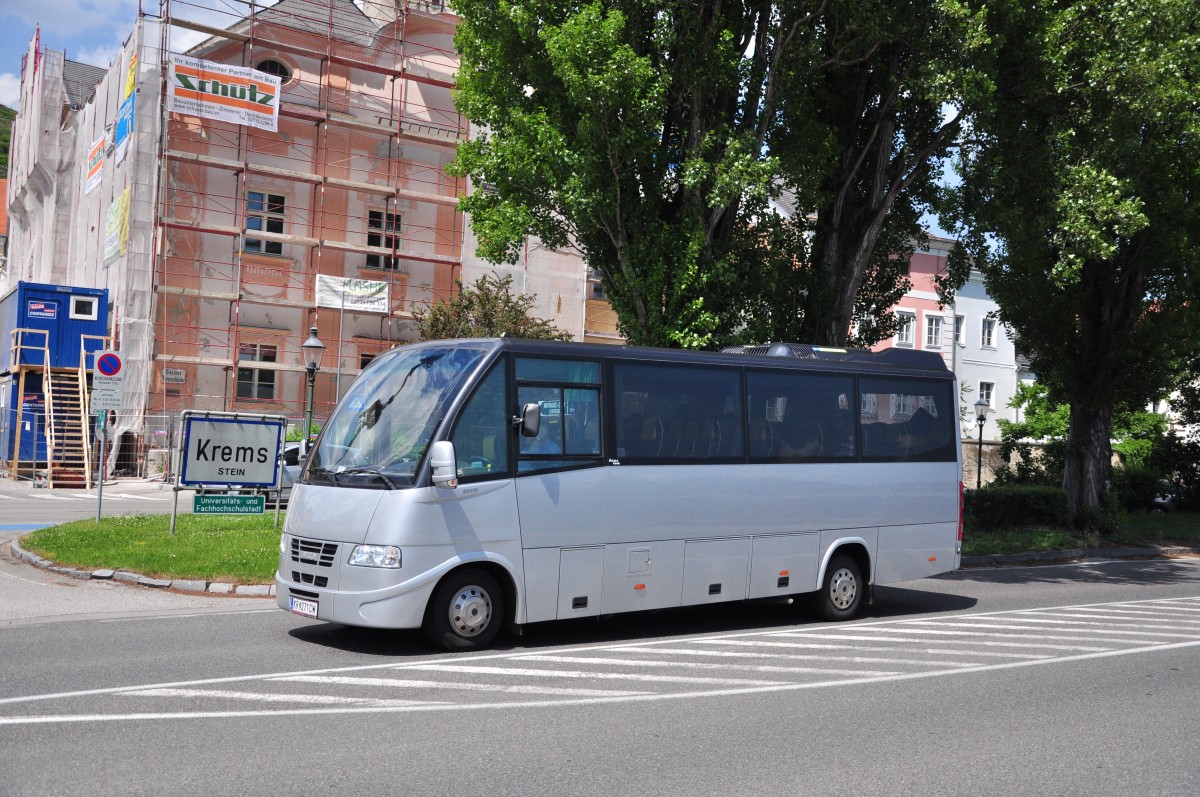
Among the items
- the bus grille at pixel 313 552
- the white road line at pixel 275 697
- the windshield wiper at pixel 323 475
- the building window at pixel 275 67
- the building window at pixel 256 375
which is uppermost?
the building window at pixel 275 67

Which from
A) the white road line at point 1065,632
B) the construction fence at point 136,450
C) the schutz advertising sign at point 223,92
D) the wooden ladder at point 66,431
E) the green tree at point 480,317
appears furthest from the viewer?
the green tree at point 480,317

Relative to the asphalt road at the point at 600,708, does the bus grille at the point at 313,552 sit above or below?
above

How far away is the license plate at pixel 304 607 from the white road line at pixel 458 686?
4.30 feet

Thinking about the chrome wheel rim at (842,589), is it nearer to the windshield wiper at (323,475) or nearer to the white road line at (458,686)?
the white road line at (458,686)

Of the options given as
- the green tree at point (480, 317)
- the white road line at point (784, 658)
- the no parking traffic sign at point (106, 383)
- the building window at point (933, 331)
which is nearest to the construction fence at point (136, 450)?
the green tree at point (480, 317)

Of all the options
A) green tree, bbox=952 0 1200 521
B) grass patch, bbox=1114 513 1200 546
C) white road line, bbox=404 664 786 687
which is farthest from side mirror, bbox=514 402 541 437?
grass patch, bbox=1114 513 1200 546

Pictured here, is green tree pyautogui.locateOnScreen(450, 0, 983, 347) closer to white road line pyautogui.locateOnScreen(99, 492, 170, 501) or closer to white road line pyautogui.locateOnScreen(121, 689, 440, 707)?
white road line pyautogui.locateOnScreen(121, 689, 440, 707)

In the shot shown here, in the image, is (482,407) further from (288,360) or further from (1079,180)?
(288,360)

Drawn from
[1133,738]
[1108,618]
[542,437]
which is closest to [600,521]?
[542,437]

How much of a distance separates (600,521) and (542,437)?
97 cm

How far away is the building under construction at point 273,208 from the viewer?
3628 centimetres

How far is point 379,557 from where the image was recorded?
30.8ft

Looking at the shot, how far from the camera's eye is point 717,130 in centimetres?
1791

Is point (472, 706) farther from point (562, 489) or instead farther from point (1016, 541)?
point (1016, 541)
